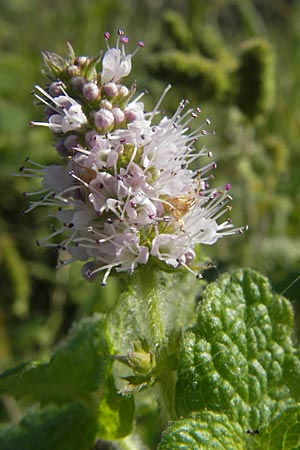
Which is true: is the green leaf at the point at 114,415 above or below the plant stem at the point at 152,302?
below

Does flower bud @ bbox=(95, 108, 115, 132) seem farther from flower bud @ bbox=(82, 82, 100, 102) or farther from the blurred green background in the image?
the blurred green background

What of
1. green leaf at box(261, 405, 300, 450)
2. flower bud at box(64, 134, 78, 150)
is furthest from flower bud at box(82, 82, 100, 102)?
green leaf at box(261, 405, 300, 450)

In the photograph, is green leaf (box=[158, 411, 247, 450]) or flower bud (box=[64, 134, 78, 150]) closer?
green leaf (box=[158, 411, 247, 450])

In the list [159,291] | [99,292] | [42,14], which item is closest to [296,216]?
[99,292]

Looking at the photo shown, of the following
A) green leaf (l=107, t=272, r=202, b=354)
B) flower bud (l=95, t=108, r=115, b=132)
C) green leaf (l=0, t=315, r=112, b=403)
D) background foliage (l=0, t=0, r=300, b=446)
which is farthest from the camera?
background foliage (l=0, t=0, r=300, b=446)

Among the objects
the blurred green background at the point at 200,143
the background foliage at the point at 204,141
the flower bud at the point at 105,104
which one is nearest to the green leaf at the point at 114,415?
the flower bud at the point at 105,104

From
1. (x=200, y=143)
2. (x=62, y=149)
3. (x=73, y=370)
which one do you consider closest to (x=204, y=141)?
(x=200, y=143)

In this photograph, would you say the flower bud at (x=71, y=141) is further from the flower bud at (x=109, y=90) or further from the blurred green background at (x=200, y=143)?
the blurred green background at (x=200, y=143)
